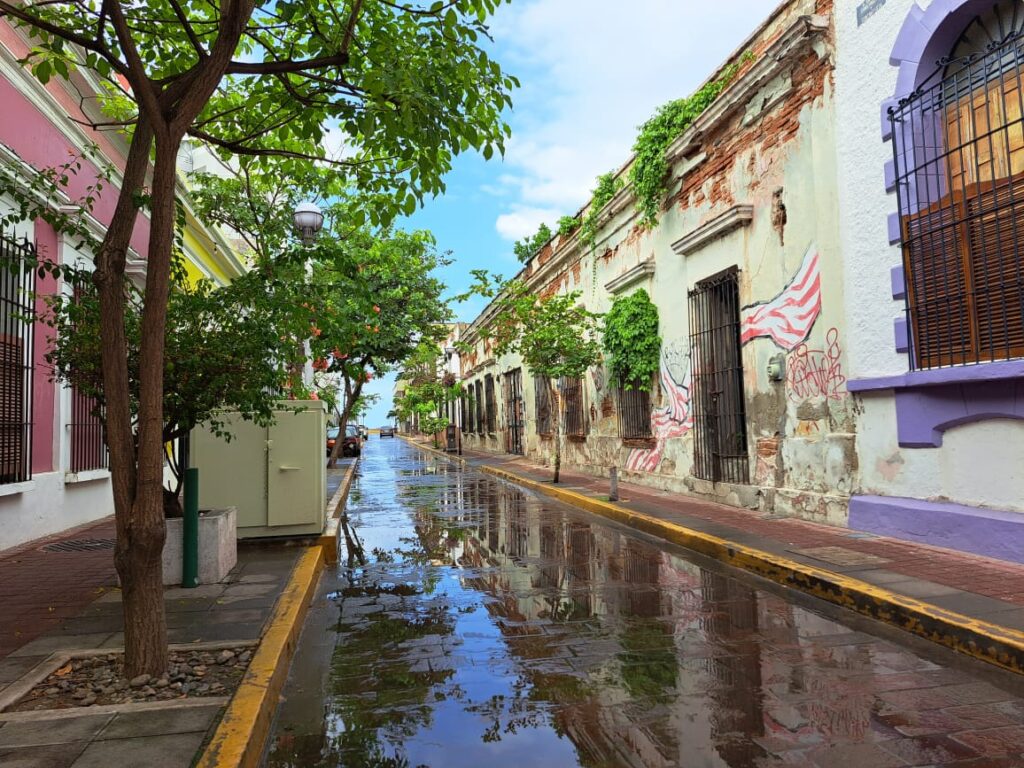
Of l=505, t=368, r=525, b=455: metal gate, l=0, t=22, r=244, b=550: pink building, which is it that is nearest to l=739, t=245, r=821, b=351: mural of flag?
l=0, t=22, r=244, b=550: pink building

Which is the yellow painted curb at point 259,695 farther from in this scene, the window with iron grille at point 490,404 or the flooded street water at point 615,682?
the window with iron grille at point 490,404

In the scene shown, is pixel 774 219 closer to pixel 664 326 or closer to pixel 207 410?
pixel 664 326

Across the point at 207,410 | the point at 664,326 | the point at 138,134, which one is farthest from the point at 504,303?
the point at 138,134

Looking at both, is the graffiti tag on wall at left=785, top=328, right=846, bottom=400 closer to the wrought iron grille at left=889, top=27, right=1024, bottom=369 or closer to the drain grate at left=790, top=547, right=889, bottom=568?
the wrought iron grille at left=889, top=27, right=1024, bottom=369

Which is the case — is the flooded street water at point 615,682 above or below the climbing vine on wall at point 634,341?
below

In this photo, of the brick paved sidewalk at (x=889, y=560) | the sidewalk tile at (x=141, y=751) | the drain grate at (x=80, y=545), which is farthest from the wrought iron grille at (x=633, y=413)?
the sidewalk tile at (x=141, y=751)

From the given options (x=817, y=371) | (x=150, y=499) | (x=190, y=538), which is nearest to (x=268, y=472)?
(x=190, y=538)

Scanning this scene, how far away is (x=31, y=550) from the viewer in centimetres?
736

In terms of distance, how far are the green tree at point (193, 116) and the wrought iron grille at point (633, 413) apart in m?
8.23

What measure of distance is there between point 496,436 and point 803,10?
72.8 ft

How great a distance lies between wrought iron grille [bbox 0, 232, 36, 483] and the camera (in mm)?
7309

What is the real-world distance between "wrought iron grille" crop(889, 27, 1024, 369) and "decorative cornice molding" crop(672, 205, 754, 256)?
2624 millimetres

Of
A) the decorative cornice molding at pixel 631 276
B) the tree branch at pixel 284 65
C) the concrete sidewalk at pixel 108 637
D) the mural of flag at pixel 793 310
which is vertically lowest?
the concrete sidewalk at pixel 108 637

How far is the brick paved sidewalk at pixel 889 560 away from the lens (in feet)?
15.7
